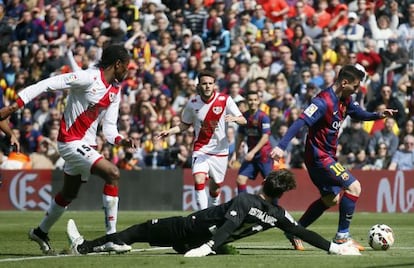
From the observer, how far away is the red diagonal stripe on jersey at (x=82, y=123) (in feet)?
45.6

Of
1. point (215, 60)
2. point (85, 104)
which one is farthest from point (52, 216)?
point (215, 60)

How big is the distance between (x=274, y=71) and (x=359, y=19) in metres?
2.78

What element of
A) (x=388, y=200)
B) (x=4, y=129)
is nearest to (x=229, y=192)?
(x=388, y=200)

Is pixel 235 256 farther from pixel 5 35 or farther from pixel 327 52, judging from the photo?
pixel 5 35

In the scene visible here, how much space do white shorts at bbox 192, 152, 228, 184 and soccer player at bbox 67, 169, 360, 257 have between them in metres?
4.89

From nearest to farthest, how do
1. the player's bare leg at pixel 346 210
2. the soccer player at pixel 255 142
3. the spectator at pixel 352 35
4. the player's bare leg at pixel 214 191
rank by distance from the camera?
the player's bare leg at pixel 346 210 < the player's bare leg at pixel 214 191 < the soccer player at pixel 255 142 < the spectator at pixel 352 35

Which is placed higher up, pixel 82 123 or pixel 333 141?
pixel 82 123

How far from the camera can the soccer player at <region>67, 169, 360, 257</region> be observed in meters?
12.5

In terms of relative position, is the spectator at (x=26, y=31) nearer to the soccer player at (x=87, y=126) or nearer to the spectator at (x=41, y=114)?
the spectator at (x=41, y=114)

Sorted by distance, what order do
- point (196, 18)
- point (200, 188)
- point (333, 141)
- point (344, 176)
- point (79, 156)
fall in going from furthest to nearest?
1. point (196, 18)
2. point (200, 188)
3. point (333, 141)
4. point (344, 176)
5. point (79, 156)

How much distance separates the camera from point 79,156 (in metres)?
13.7

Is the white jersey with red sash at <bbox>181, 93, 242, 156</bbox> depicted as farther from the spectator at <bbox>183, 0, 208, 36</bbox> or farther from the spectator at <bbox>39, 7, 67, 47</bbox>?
the spectator at <bbox>39, 7, 67, 47</bbox>

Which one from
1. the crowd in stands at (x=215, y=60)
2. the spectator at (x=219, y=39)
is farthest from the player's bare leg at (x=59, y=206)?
the spectator at (x=219, y=39)

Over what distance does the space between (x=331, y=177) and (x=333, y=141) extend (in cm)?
50
